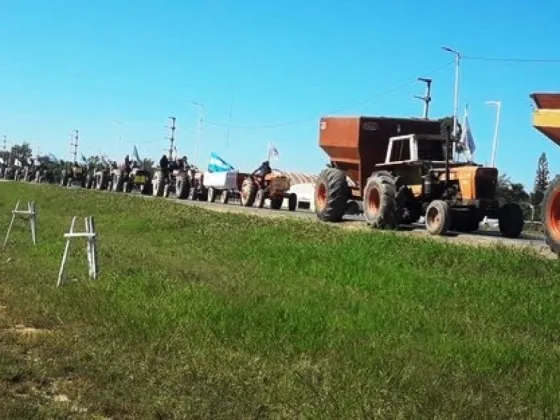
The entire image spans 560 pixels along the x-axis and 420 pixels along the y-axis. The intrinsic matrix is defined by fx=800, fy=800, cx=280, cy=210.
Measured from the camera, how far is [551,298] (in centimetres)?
957

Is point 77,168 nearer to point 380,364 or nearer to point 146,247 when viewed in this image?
point 146,247

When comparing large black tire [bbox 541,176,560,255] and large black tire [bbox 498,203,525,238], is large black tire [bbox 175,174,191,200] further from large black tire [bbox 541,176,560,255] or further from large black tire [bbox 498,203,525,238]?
large black tire [bbox 541,176,560,255]

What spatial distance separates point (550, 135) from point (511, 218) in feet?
20.2

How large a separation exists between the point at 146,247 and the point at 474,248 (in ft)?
22.9

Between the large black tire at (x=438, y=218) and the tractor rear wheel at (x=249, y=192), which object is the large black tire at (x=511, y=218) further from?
the tractor rear wheel at (x=249, y=192)

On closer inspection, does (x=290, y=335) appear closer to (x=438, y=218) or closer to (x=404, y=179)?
(x=438, y=218)

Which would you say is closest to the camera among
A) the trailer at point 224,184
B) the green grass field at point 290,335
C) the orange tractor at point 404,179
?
the green grass field at point 290,335

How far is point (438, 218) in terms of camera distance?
55.9ft

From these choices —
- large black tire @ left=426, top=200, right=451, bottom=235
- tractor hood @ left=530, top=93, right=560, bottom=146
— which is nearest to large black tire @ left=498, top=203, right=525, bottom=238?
large black tire @ left=426, top=200, right=451, bottom=235

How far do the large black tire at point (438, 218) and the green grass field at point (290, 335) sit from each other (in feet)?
9.47

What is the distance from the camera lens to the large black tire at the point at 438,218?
1683 cm

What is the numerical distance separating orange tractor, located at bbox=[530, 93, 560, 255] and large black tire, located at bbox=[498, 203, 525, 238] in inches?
186

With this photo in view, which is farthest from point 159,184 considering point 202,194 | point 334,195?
point 334,195

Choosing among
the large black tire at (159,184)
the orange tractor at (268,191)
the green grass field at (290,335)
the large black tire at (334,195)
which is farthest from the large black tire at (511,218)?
the large black tire at (159,184)
